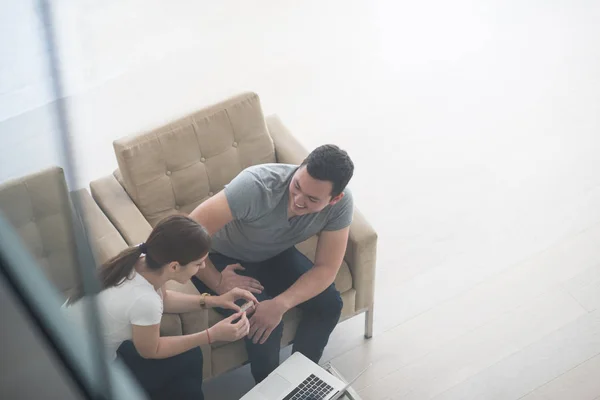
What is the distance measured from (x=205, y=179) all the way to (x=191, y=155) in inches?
3.9

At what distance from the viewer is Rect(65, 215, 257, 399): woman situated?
1.99 metres

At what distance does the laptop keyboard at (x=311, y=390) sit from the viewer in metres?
2.10

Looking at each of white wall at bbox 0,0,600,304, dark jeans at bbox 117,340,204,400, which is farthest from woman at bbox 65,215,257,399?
white wall at bbox 0,0,600,304

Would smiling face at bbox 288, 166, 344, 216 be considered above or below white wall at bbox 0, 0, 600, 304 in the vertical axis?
above

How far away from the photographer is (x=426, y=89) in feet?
12.7

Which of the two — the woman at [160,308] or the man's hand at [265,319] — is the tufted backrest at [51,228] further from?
the man's hand at [265,319]

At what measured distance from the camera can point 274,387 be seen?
2.13 meters

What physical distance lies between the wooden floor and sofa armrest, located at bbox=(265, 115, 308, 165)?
0.63 meters

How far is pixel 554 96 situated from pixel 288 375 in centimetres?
233

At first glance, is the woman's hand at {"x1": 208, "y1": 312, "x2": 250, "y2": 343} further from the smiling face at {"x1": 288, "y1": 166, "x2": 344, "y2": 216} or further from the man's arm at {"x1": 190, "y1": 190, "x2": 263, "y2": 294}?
the smiling face at {"x1": 288, "y1": 166, "x2": 344, "y2": 216}

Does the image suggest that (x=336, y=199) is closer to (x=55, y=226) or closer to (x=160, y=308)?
(x=160, y=308)

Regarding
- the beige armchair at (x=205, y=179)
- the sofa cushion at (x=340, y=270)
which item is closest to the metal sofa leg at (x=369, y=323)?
the beige armchair at (x=205, y=179)

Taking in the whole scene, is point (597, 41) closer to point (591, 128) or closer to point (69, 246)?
point (591, 128)

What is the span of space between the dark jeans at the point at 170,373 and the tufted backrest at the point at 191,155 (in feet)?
1.74
